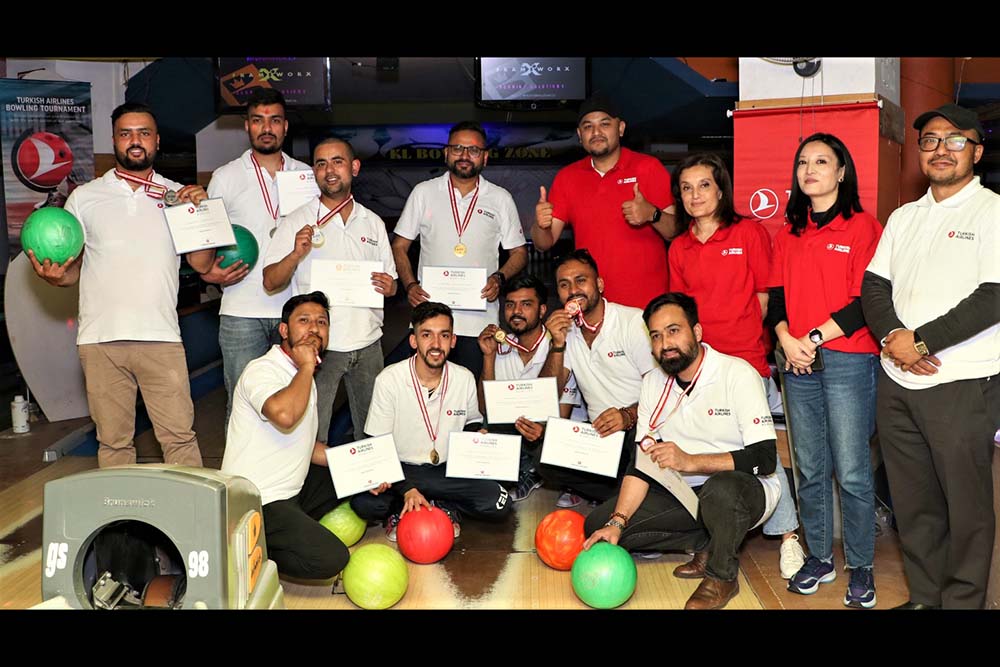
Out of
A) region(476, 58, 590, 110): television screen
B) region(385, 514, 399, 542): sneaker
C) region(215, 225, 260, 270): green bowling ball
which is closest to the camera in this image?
region(215, 225, 260, 270): green bowling ball

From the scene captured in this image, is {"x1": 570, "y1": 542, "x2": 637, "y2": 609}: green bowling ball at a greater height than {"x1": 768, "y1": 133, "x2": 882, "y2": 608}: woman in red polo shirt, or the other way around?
{"x1": 768, "y1": 133, "x2": 882, "y2": 608}: woman in red polo shirt

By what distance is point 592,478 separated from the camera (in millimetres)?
4598

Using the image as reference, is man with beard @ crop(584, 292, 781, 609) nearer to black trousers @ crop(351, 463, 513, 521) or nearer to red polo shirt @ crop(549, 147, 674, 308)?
black trousers @ crop(351, 463, 513, 521)

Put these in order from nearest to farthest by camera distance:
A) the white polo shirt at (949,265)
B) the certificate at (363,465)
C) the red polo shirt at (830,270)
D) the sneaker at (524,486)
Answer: the white polo shirt at (949,265) < the red polo shirt at (830,270) < the certificate at (363,465) < the sneaker at (524,486)

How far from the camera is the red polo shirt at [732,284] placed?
408 cm

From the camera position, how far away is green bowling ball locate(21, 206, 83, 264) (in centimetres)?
395

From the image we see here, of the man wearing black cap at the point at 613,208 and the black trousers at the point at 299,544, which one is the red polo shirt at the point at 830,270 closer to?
the man wearing black cap at the point at 613,208

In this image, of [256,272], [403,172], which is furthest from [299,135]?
[256,272]

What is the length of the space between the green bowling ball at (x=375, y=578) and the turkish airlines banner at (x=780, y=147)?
8.02 feet

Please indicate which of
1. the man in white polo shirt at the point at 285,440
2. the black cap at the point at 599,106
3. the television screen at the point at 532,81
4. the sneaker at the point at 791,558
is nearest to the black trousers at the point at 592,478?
the sneaker at the point at 791,558

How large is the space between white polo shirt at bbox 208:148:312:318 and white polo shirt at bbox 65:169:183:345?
1.20 feet

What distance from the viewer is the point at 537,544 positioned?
407cm

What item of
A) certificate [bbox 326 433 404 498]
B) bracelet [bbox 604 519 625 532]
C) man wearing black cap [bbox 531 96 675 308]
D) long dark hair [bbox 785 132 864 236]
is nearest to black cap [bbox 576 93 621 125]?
man wearing black cap [bbox 531 96 675 308]
